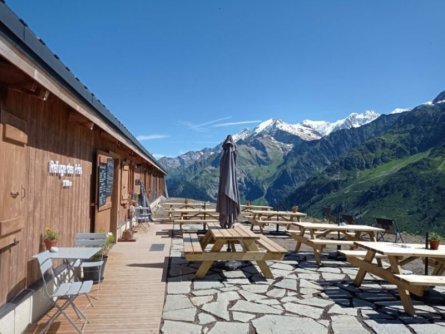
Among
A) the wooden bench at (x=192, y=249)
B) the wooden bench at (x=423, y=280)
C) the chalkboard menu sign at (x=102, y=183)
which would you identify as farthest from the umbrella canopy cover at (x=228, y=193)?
the wooden bench at (x=423, y=280)

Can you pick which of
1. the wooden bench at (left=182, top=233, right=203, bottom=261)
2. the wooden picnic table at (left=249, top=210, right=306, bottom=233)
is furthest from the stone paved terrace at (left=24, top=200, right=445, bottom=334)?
the wooden picnic table at (left=249, top=210, right=306, bottom=233)

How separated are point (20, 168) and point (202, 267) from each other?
3.48 metres

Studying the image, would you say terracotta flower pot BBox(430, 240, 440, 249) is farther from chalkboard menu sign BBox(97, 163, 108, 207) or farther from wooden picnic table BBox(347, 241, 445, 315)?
chalkboard menu sign BBox(97, 163, 108, 207)

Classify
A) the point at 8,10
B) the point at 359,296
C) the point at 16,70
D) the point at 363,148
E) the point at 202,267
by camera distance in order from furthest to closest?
the point at 363,148 < the point at 202,267 < the point at 359,296 < the point at 16,70 < the point at 8,10

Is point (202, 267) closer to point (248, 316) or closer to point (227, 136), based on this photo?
point (248, 316)

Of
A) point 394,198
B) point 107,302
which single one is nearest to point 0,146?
point 107,302

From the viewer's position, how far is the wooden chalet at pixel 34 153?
330 cm

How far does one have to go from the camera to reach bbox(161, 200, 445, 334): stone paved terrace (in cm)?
441

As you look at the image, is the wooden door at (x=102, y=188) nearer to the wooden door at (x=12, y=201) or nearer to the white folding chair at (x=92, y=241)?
the white folding chair at (x=92, y=241)

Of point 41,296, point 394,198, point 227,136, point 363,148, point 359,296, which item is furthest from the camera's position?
point 363,148

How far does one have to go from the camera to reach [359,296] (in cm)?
568

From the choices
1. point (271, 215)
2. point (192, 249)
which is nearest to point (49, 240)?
point (192, 249)

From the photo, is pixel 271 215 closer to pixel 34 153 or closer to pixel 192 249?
pixel 192 249

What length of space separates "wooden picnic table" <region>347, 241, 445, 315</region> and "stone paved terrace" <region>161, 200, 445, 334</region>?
0.75 feet
